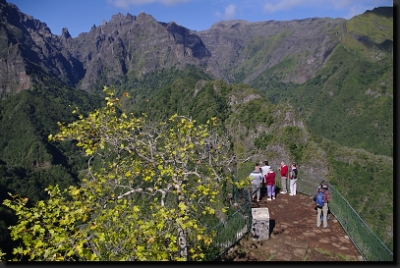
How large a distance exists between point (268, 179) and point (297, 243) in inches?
167

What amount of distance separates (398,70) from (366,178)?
204 feet

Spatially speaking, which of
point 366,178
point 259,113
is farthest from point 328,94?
point 366,178

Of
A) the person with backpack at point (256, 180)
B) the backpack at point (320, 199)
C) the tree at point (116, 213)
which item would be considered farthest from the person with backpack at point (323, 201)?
the tree at point (116, 213)

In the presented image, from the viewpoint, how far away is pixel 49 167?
132m

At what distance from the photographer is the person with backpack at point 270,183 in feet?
52.4

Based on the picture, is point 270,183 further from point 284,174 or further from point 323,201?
point 323,201

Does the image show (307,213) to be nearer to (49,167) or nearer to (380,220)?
(380,220)

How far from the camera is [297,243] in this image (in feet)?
40.1

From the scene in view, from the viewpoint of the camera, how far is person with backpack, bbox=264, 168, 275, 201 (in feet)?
52.4

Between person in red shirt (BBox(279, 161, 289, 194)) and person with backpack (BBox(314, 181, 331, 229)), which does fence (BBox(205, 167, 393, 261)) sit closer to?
person with backpack (BBox(314, 181, 331, 229))

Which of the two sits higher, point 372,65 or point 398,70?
point 372,65

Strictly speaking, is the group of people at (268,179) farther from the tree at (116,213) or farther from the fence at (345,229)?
the tree at (116,213)

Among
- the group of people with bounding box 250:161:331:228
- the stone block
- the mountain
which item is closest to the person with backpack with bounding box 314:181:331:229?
the group of people with bounding box 250:161:331:228

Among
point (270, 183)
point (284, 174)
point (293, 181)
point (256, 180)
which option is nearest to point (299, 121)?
point (284, 174)
